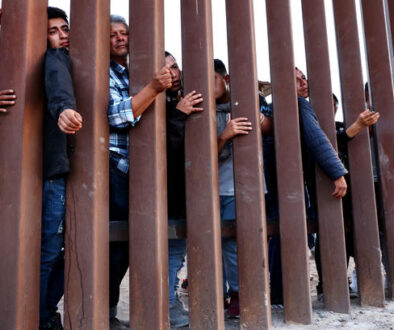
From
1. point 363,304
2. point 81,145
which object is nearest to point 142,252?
point 81,145

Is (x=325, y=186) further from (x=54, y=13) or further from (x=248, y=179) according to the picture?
(x=54, y=13)

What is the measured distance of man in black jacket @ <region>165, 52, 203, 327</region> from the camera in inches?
94.4

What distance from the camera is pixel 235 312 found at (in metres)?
2.71

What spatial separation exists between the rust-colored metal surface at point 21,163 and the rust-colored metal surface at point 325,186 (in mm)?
1681

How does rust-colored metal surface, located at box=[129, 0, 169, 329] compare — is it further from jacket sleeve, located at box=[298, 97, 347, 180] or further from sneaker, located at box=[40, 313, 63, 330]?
jacket sleeve, located at box=[298, 97, 347, 180]

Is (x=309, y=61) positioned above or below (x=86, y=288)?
above

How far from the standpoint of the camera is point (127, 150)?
7.95ft

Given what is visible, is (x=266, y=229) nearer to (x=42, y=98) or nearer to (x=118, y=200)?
(x=118, y=200)

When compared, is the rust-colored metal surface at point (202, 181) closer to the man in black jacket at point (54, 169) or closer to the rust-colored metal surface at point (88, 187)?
the rust-colored metal surface at point (88, 187)

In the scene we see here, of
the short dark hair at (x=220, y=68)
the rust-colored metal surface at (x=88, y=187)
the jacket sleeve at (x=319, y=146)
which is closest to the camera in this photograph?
the rust-colored metal surface at (x=88, y=187)

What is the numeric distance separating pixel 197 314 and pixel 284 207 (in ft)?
2.63

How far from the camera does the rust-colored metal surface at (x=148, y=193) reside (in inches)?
84.7

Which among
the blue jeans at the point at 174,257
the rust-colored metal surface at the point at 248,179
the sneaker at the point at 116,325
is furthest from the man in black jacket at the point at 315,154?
the sneaker at the point at 116,325

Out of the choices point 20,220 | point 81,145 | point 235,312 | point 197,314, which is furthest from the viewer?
point 235,312
